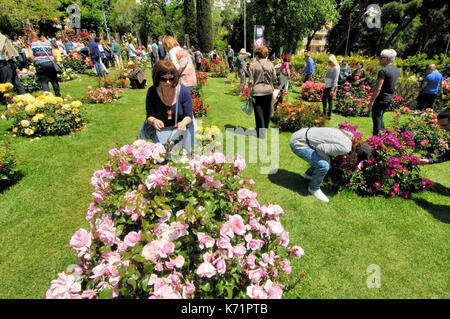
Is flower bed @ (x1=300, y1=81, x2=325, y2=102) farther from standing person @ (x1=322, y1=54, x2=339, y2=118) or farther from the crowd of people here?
standing person @ (x1=322, y1=54, x2=339, y2=118)

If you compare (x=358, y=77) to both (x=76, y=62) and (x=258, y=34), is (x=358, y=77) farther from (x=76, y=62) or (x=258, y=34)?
(x=76, y=62)

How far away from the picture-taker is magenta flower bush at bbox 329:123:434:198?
3.76 m

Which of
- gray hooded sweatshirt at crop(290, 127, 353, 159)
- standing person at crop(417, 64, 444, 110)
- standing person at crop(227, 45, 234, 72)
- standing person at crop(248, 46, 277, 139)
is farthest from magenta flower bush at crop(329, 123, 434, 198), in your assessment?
standing person at crop(227, 45, 234, 72)

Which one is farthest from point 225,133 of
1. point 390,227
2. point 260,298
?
point 260,298

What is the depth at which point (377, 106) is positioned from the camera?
16.7ft

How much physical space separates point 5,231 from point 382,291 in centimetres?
461

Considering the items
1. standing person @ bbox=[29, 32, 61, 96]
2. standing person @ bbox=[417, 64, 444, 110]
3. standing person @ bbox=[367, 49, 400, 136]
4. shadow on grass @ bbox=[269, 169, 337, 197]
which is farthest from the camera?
standing person @ bbox=[417, 64, 444, 110]

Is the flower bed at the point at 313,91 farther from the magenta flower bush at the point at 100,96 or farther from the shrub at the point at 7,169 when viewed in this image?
the shrub at the point at 7,169

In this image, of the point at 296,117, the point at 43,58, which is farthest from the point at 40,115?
the point at 296,117

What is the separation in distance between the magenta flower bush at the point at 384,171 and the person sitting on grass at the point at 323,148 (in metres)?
0.18

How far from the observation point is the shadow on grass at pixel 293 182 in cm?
398

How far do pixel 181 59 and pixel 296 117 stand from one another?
351 centimetres

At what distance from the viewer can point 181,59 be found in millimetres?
4352

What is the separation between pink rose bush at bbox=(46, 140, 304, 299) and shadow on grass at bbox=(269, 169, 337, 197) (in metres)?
2.38
